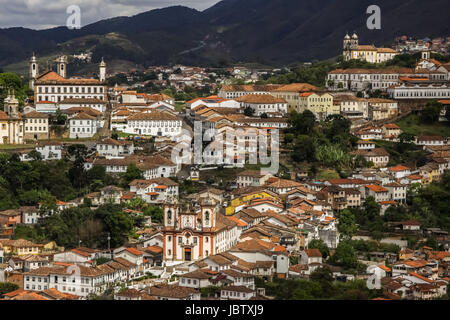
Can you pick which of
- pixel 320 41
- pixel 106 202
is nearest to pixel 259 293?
pixel 106 202

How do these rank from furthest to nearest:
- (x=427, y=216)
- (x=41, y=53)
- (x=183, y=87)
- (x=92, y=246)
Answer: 1. (x=41, y=53)
2. (x=183, y=87)
3. (x=427, y=216)
4. (x=92, y=246)

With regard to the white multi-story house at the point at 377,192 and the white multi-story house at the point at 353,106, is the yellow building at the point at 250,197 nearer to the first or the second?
the white multi-story house at the point at 377,192

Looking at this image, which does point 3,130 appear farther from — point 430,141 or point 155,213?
point 430,141

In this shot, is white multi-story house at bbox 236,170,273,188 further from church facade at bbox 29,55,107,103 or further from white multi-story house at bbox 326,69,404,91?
white multi-story house at bbox 326,69,404,91

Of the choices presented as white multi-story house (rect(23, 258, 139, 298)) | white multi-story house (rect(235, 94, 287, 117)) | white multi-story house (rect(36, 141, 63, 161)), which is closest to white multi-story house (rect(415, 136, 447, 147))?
white multi-story house (rect(235, 94, 287, 117))

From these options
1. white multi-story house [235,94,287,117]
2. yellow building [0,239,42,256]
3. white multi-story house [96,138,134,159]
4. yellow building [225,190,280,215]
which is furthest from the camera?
white multi-story house [235,94,287,117]

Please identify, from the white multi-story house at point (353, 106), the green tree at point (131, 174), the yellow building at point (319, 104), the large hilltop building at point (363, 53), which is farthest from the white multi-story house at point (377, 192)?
the large hilltop building at point (363, 53)
